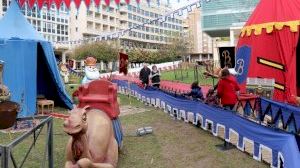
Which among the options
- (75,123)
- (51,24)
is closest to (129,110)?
(75,123)

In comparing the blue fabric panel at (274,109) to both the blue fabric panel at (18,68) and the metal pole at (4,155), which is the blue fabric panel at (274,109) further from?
the blue fabric panel at (18,68)

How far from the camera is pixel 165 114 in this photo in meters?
13.9

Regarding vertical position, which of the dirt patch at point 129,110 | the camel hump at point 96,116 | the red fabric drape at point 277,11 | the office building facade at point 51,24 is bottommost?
the dirt patch at point 129,110

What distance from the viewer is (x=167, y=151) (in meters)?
8.69

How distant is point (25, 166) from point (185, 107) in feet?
17.6

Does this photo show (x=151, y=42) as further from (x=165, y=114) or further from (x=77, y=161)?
(x=77, y=161)

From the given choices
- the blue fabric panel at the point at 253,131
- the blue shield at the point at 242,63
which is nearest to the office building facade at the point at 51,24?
the blue shield at the point at 242,63

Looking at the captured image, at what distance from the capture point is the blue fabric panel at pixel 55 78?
14.4 metres

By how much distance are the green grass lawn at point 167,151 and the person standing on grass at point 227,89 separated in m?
0.94

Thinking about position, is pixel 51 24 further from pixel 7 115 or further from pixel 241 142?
pixel 7 115

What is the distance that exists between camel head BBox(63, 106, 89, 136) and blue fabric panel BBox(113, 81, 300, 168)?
2661mm

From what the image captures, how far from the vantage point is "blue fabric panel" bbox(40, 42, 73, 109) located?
1437 centimetres

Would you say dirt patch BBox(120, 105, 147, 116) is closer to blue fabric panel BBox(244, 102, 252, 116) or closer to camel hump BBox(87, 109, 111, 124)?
blue fabric panel BBox(244, 102, 252, 116)

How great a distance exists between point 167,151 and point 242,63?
6.19 meters
